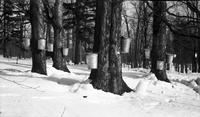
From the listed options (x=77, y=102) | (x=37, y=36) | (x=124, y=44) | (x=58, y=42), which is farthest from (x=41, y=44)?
(x=77, y=102)

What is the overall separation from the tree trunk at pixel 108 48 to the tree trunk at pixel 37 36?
10.2 ft

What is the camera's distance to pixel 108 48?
6766 mm

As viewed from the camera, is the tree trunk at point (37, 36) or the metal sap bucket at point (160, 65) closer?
the tree trunk at point (37, 36)

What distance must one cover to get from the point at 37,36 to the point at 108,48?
364 cm

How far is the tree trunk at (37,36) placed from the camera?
30.7 ft

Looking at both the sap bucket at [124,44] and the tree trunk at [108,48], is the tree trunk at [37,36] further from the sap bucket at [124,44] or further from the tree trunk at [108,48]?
the sap bucket at [124,44]

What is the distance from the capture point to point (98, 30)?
→ 6.84m

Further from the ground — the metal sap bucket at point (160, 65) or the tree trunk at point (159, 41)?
the tree trunk at point (159, 41)

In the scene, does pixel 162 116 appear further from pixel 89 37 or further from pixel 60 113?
pixel 89 37

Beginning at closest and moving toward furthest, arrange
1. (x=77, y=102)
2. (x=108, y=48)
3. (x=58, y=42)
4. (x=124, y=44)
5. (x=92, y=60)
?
(x=77, y=102) → (x=92, y=60) → (x=108, y=48) → (x=124, y=44) → (x=58, y=42)

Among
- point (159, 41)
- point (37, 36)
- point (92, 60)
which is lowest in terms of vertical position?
point (92, 60)

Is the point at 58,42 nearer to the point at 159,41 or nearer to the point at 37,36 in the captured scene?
A: the point at 37,36

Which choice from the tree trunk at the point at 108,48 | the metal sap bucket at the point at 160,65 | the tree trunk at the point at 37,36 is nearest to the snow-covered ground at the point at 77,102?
the tree trunk at the point at 108,48

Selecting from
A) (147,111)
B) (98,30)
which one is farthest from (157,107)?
(98,30)
